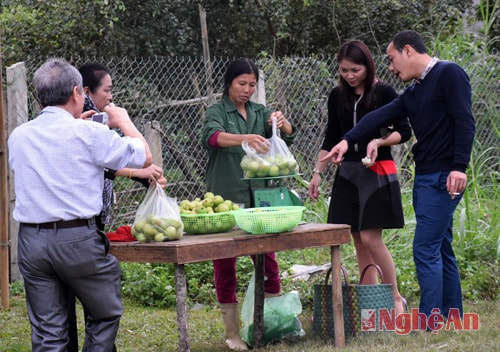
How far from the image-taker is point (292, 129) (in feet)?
20.1

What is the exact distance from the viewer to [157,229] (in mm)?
4902

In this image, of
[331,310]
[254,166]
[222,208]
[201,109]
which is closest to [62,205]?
[222,208]

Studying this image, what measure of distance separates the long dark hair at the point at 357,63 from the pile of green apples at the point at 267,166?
0.90 metres

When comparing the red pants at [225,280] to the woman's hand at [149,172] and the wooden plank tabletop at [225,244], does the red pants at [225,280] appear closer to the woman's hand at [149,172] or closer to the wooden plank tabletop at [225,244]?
the wooden plank tabletop at [225,244]

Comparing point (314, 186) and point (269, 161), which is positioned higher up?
point (269, 161)

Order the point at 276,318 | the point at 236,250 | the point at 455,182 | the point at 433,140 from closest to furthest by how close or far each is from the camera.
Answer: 1. the point at 236,250
2. the point at 455,182
3. the point at 433,140
4. the point at 276,318

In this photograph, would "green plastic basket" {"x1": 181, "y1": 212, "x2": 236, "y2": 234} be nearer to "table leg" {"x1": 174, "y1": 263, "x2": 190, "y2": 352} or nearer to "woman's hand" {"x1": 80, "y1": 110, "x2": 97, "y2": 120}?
"table leg" {"x1": 174, "y1": 263, "x2": 190, "y2": 352}

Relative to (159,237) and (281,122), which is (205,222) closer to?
(159,237)

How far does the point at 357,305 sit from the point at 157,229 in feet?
5.28

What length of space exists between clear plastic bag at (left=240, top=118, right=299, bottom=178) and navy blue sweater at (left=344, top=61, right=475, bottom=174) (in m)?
0.88

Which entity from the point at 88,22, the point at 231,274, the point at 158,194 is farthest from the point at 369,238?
the point at 88,22

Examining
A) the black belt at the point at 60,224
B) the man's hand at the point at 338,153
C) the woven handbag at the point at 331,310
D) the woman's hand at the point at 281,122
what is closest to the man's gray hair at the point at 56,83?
the black belt at the point at 60,224

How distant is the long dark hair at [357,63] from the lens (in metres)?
6.05

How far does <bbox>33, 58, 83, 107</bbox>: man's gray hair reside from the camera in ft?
14.3
